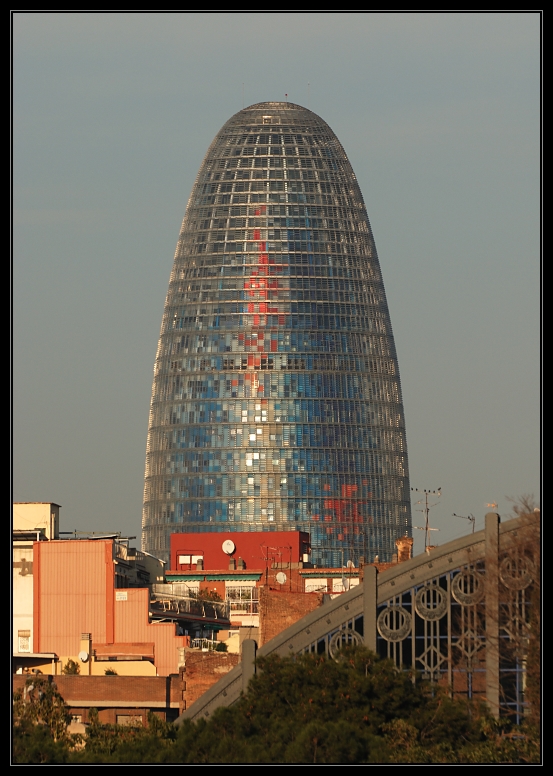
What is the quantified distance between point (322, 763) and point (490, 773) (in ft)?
21.1

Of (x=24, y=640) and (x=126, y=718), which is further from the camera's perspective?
(x=24, y=640)

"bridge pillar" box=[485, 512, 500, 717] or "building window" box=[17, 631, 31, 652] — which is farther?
"building window" box=[17, 631, 31, 652]

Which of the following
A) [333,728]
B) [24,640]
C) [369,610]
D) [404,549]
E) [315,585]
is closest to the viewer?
[333,728]

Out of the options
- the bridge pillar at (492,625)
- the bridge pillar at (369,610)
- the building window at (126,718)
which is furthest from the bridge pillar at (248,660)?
the building window at (126,718)

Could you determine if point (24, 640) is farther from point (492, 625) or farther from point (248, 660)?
point (492, 625)

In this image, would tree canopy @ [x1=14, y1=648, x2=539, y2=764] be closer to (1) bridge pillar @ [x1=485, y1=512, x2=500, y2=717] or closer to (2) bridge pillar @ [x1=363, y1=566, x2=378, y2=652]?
(1) bridge pillar @ [x1=485, y1=512, x2=500, y2=717]

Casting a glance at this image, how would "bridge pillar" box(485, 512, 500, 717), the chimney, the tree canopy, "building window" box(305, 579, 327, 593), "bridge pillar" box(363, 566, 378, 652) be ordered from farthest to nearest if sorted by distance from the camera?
"building window" box(305, 579, 327, 593), the chimney, "bridge pillar" box(363, 566, 378, 652), "bridge pillar" box(485, 512, 500, 717), the tree canopy

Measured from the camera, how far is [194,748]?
5781 cm

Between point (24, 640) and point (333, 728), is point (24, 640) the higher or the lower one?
the higher one

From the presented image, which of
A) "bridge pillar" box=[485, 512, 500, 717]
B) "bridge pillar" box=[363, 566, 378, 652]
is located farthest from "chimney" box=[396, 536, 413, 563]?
"bridge pillar" box=[485, 512, 500, 717]

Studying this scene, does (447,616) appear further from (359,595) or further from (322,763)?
(322,763)

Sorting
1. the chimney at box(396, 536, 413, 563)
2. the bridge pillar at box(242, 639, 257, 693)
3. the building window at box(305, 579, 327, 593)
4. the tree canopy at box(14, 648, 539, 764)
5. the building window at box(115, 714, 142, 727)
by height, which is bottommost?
the building window at box(115, 714, 142, 727)

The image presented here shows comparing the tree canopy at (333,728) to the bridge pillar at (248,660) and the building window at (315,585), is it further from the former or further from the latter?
the building window at (315,585)

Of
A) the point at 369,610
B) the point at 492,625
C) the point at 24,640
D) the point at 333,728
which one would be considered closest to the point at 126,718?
the point at 369,610
